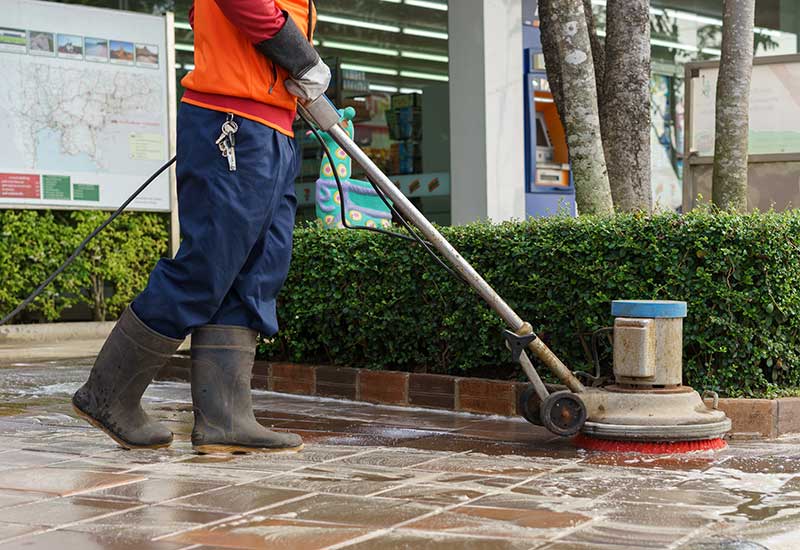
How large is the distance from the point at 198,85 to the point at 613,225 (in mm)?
2202

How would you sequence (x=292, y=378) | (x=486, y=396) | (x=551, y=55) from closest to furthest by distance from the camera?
(x=486, y=396), (x=292, y=378), (x=551, y=55)

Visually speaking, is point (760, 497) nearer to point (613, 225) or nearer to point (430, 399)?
point (613, 225)

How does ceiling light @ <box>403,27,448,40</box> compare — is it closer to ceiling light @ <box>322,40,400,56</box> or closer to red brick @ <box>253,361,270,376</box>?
ceiling light @ <box>322,40,400,56</box>

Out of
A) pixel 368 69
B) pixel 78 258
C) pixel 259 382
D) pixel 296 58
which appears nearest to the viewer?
pixel 296 58

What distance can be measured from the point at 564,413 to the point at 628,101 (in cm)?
326

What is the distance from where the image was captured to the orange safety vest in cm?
418

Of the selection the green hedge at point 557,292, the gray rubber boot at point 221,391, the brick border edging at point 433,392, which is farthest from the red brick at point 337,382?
the gray rubber boot at point 221,391

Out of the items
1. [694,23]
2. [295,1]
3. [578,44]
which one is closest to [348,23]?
[694,23]

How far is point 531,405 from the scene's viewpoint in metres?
4.88

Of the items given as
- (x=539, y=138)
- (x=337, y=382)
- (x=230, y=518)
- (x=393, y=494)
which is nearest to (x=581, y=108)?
(x=337, y=382)

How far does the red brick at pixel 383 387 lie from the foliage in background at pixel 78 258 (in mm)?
5420

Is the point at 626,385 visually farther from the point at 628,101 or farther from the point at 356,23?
the point at 356,23

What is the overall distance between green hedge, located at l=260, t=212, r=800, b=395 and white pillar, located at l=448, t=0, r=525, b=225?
17.1ft

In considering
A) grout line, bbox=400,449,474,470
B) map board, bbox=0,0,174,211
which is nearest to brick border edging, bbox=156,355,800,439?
grout line, bbox=400,449,474,470
